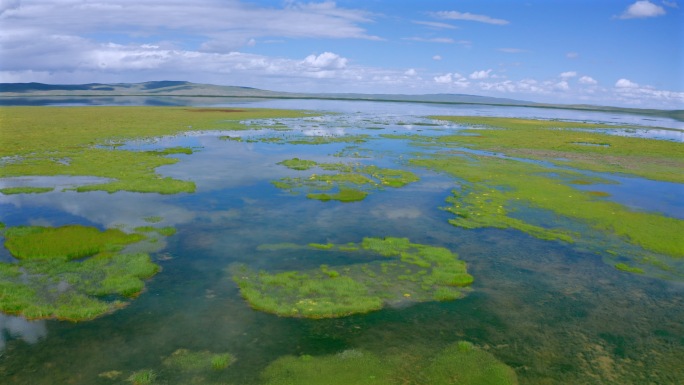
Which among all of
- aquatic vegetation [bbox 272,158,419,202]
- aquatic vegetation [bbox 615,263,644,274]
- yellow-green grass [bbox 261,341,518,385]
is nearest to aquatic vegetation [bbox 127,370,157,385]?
yellow-green grass [bbox 261,341,518,385]

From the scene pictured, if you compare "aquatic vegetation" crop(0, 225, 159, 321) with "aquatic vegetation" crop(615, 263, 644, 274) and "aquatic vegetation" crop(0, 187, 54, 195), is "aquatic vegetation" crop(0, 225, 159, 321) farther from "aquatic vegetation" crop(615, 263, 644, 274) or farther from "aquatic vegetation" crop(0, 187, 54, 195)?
"aquatic vegetation" crop(615, 263, 644, 274)

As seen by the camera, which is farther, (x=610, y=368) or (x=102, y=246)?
(x=102, y=246)

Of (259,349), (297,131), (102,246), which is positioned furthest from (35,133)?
(259,349)

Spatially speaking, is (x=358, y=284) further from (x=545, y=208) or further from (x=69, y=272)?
(x=545, y=208)

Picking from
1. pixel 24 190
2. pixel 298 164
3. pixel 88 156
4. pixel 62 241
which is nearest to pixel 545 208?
pixel 298 164

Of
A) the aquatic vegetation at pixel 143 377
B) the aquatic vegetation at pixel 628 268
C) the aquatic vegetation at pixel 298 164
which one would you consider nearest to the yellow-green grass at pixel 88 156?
the aquatic vegetation at pixel 298 164

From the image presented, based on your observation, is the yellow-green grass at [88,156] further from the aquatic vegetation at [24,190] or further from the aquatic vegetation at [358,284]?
the aquatic vegetation at [358,284]

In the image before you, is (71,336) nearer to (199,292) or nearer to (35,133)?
(199,292)
